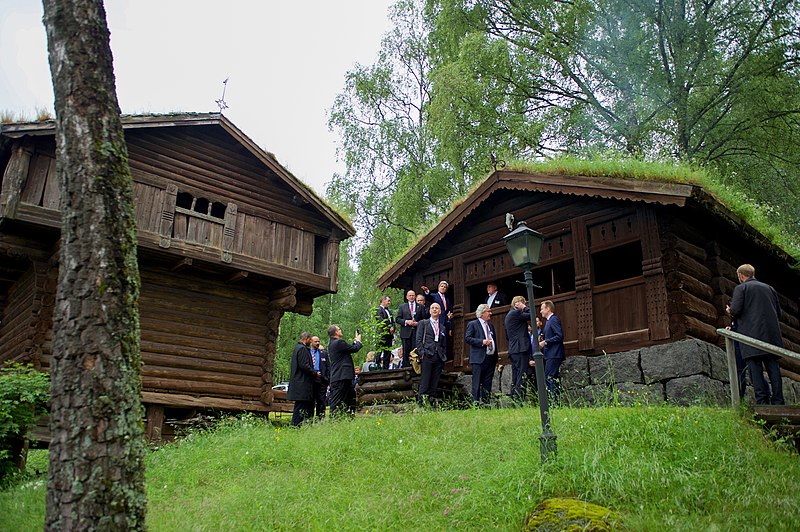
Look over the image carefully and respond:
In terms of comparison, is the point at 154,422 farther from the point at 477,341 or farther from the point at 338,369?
the point at 477,341

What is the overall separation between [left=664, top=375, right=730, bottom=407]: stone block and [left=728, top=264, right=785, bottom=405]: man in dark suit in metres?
1.54

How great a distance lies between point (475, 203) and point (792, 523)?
9.71m

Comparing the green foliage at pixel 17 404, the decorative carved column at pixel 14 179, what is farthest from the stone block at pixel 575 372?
the decorative carved column at pixel 14 179

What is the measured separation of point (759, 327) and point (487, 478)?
4545mm

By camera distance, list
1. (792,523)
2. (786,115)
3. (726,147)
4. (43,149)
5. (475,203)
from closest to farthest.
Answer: (792,523)
(43,149)
(475,203)
(786,115)
(726,147)

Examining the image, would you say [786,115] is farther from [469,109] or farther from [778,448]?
[778,448]

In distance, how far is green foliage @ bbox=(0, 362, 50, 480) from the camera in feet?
32.9

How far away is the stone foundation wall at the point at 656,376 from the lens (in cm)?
1069

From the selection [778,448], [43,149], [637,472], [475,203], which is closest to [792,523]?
[637,472]

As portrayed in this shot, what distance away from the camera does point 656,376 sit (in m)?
11.1

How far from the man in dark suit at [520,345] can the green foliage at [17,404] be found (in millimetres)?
7630

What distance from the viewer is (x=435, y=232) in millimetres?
15203

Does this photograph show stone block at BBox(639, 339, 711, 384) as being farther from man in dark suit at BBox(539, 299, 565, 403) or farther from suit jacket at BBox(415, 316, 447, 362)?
suit jacket at BBox(415, 316, 447, 362)

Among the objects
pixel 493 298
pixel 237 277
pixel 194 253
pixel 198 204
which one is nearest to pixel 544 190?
pixel 493 298
